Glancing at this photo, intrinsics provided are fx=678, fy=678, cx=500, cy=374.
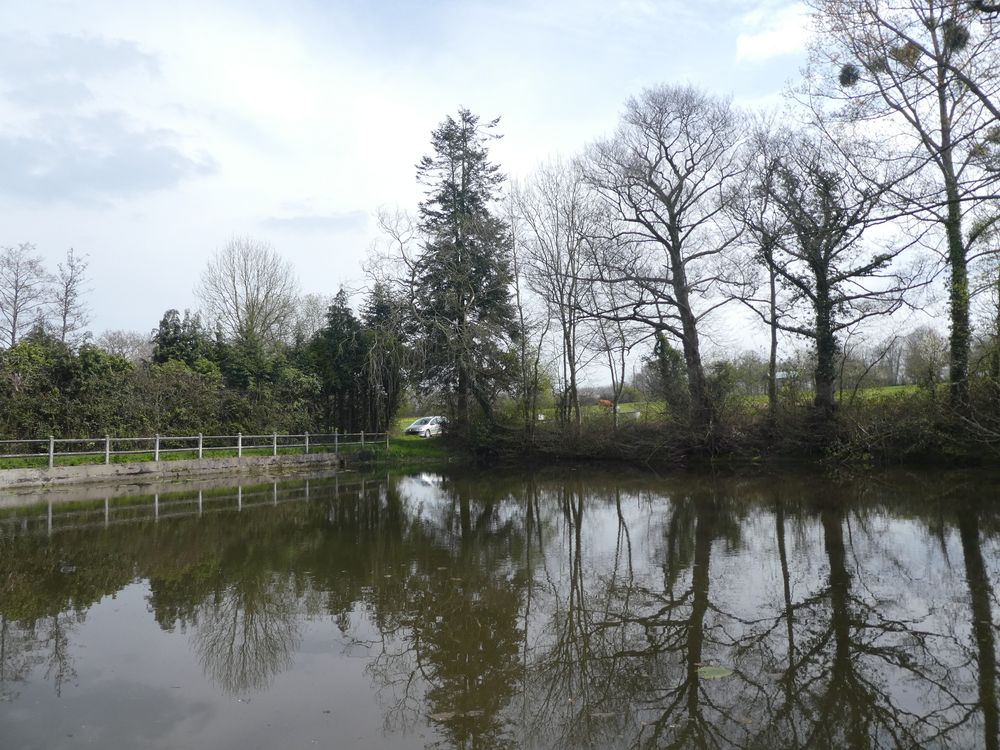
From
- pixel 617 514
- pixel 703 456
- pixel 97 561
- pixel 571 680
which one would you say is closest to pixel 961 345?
pixel 703 456

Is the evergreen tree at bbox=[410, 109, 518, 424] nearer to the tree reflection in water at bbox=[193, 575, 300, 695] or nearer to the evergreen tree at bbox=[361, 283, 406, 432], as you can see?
the evergreen tree at bbox=[361, 283, 406, 432]

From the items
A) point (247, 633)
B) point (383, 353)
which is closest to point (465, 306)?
point (383, 353)

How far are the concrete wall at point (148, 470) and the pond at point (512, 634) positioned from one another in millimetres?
8501

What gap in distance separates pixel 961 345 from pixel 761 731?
1761 centimetres

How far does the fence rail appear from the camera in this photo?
19234 mm

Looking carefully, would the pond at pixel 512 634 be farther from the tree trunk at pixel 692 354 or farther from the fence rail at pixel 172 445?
the tree trunk at pixel 692 354

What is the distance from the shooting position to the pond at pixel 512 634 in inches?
148

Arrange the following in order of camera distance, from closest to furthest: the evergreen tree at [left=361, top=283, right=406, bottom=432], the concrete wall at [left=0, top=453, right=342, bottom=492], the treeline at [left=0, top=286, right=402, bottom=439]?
the concrete wall at [left=0, top=453, right=342, bottom=492] → the treeline at [left=0, top=286, right=402, bottom=439] → the evergreen tree at [left=361, top=283, right=406, bottom=432]

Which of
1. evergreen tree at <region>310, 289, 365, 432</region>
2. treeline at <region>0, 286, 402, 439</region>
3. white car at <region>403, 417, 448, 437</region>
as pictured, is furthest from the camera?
white car at <region>403, 417, 448, 437</region>

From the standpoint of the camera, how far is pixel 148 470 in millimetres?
20875

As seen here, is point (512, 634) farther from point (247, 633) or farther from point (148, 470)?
point (148, 470)

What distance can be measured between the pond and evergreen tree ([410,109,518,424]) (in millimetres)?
17438

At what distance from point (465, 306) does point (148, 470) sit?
44.3ft

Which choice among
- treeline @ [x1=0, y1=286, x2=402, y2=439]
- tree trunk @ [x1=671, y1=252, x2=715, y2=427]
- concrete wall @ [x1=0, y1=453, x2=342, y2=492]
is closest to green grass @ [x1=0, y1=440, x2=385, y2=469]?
concrete wall @ [x1=0, y1=453, x2=342, y2=492]
